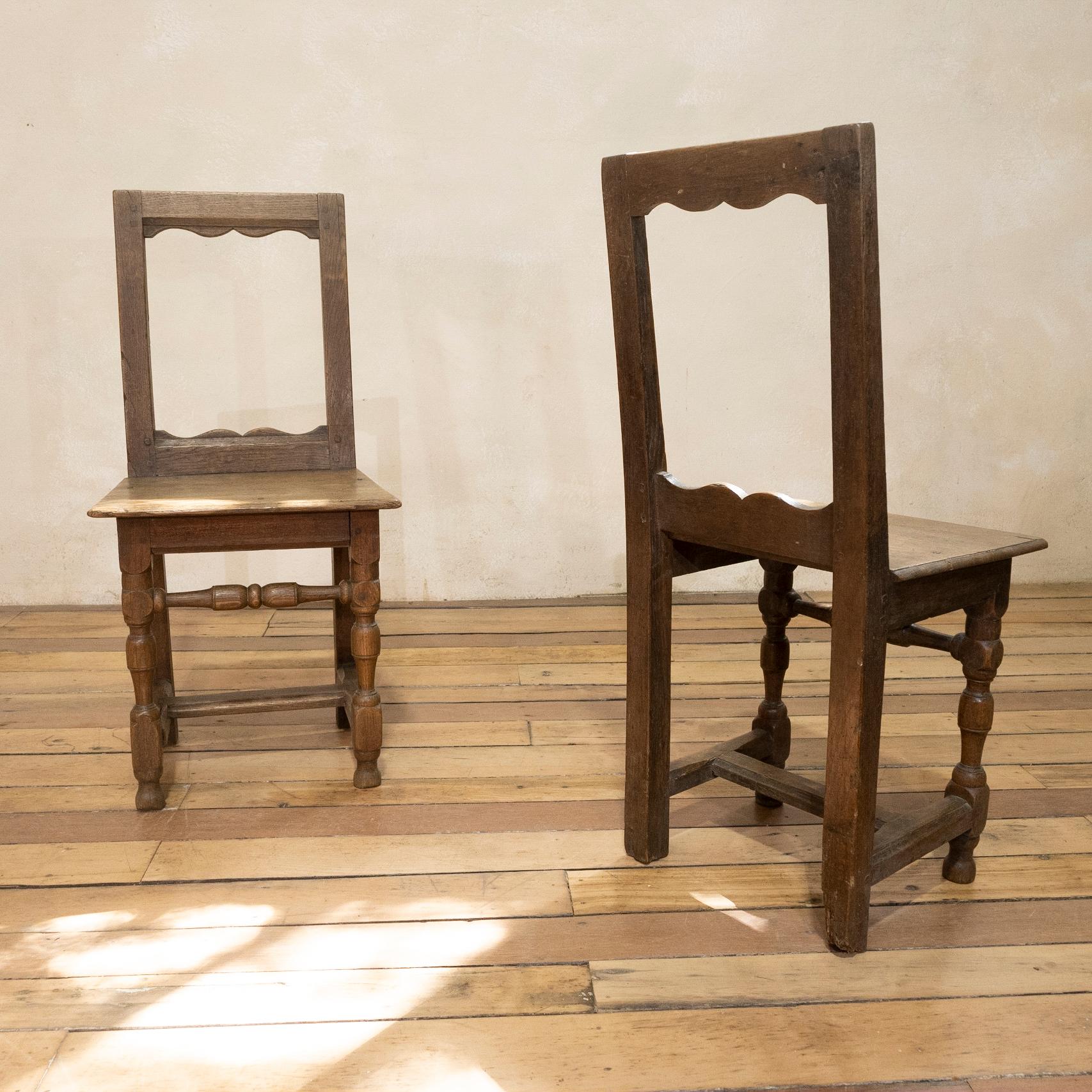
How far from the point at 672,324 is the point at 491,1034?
2718 mm

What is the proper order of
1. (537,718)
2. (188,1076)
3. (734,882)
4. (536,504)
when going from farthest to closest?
(536,504) → (537,718) → (734,882) → (188,1076)

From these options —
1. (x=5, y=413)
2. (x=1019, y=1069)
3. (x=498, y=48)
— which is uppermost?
(x=498, y=48)

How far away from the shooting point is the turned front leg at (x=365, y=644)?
2.16 metres

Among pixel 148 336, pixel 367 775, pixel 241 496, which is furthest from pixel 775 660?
pixel 148 336

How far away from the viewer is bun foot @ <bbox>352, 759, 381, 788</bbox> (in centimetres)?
226

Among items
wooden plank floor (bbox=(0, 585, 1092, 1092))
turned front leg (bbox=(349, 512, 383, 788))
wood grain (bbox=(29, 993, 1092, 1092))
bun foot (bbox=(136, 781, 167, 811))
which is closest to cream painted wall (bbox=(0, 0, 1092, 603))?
wooden plank floor (bbox=(0, 585, 1092, 1092))

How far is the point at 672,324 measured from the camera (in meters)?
3.76

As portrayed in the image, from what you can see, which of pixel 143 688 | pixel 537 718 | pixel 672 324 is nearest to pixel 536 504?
pixel 672 324

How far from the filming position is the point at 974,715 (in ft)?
5.93

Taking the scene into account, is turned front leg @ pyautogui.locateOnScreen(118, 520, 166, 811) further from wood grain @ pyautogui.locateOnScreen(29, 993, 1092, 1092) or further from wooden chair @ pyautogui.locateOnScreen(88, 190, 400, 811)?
wood grain @ pyautogui.locateOnScreen(29, 993, 1092, 1092)

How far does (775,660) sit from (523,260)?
78.9 inches

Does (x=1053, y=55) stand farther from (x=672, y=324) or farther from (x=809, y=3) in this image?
(x=672, y=324)

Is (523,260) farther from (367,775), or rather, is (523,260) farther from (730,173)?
(730,173)

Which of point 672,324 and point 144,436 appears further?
point 672,324
